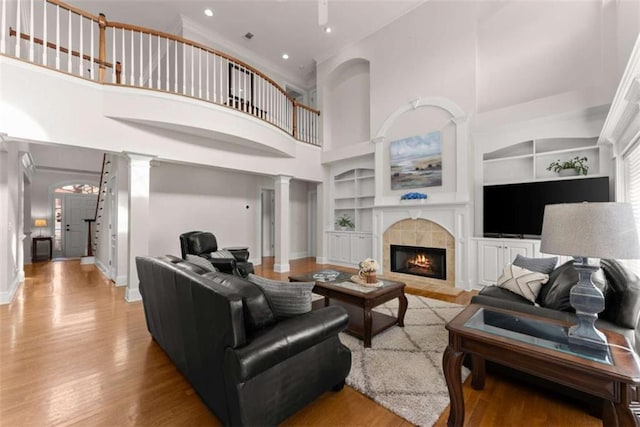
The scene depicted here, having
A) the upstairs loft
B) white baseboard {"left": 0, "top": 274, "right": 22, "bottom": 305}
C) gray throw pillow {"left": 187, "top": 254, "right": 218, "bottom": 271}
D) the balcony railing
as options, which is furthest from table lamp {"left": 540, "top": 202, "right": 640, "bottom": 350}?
white baseboard {"left": 0, "top": 274, "right": 22, "bottom": 305}

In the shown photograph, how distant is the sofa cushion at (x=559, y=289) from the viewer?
78.9 inches

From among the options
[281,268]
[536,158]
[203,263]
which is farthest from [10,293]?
[536,158]

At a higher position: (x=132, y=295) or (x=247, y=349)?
(x=247, y=349)

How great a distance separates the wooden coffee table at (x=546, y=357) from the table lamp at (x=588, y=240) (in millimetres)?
130

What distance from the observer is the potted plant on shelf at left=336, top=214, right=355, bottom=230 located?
7012 mm

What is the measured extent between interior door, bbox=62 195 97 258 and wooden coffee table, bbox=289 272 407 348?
9577 millimetres

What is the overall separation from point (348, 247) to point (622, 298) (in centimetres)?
515

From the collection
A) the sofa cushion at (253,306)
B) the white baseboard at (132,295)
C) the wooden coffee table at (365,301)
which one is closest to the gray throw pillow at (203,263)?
the sofa cushion at (253,306)

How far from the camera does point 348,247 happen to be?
6707 mm

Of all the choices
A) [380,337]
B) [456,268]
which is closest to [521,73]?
[456,268]

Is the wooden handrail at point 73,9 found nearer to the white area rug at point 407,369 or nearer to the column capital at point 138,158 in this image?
the column capital at point 138,158

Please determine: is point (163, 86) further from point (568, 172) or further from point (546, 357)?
point (568, 172)

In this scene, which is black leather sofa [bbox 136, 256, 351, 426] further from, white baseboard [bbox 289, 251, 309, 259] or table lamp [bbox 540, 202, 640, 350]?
white baseboard [bbox 289, 251, 309, 259]

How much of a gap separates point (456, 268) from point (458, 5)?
4791 mm
